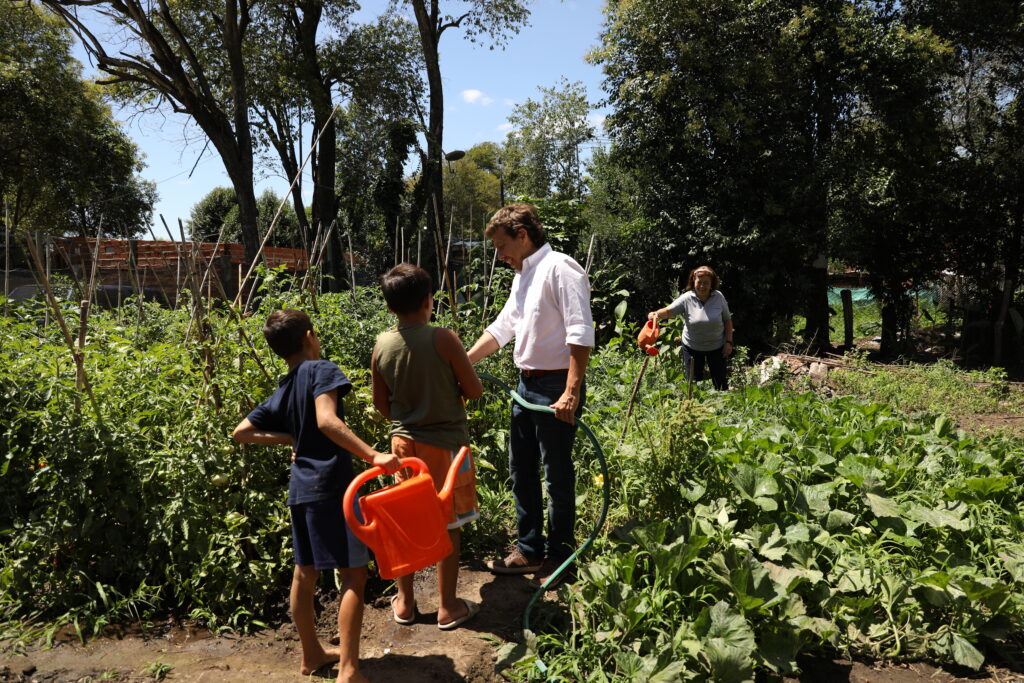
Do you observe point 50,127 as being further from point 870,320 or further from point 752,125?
point 870,320

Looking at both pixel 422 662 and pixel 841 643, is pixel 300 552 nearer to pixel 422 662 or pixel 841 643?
pixel 422 662

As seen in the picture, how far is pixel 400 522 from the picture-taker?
7.55 ft

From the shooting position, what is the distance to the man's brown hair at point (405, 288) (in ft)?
8.78

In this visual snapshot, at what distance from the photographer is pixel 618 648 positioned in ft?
8.34

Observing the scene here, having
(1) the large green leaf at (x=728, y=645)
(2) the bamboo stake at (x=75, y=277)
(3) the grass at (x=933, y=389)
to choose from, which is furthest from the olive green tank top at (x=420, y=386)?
(3) the grass at (x=933, y=389)

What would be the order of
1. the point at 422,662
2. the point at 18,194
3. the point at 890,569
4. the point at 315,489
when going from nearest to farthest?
1. the point at 315,489
2. the point at 422,662
3. the point at 890,569
4. the point at 18,194

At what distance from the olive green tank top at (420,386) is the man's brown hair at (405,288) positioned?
9 cm

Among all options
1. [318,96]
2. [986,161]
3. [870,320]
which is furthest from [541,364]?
[870,320]

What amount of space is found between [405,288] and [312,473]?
77 cm

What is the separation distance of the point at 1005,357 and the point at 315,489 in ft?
48.3

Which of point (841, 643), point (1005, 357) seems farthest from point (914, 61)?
point (841, 643)

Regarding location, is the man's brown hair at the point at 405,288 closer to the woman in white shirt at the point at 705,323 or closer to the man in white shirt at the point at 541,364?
the man in white shirt at the point at 541,364

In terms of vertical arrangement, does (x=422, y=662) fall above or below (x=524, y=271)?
below

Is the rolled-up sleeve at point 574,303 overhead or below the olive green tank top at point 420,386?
overhead
